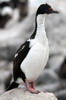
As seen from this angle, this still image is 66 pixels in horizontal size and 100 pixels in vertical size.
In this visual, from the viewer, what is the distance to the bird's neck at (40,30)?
8.65 m

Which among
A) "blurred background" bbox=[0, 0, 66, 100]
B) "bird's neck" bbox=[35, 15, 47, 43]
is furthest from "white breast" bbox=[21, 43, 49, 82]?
"blurred background" bbox=[0, 0, 66, 100]

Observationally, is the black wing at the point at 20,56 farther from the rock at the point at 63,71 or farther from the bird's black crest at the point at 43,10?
the rock at the point at 63,71

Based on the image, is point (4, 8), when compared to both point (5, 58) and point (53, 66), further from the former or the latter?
point (53, 66)

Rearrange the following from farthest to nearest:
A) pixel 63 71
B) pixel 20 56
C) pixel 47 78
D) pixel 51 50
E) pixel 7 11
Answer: pixel 7 11 → pixel 51 50 → pixel 63 71 → pixel 47 78 → pixel 20 56

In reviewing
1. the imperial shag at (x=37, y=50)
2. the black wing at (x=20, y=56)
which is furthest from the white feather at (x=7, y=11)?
the imperial shag at (x=37, y=50)

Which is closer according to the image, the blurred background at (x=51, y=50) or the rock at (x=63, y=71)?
the blurred background at (x=51, y=50)

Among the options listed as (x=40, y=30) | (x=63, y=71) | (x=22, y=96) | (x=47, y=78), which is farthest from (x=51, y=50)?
(x=40, y=30)

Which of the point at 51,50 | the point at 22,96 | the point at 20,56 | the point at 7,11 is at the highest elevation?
the point at 20,56

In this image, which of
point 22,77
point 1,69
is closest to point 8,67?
point 1,69

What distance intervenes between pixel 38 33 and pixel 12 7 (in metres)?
26.9

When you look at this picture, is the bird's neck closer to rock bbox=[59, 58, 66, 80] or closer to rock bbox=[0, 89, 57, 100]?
rock bbox=[0, 89, 57, 100]

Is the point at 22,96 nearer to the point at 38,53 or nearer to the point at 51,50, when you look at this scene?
the point at 38,53

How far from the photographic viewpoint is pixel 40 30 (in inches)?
342

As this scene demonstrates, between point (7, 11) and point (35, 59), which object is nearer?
point (35, 59)
